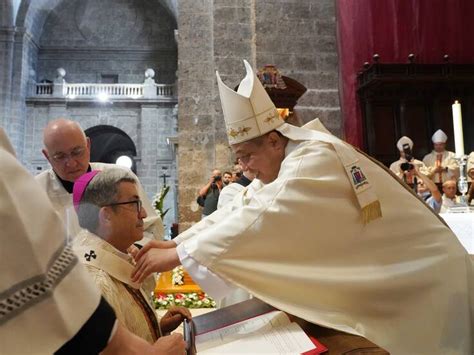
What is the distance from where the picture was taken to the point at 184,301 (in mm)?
3824

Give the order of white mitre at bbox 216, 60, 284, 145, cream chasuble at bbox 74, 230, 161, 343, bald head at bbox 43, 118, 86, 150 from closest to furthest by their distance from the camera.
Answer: cream chasuble at bbox 74, 230, 161, 343 → white mitre at bbox 216, 60, 284, 145 → bald head at bbox 43, 118, 86, 150

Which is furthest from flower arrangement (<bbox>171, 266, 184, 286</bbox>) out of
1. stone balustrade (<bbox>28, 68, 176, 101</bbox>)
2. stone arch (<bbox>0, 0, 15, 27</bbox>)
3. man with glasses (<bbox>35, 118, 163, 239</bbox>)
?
stone arch (<bbox>0, 0, 15, 27</bbox>)

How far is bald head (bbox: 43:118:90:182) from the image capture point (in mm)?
2346

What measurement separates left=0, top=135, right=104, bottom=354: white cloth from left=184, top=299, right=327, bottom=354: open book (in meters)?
0.69

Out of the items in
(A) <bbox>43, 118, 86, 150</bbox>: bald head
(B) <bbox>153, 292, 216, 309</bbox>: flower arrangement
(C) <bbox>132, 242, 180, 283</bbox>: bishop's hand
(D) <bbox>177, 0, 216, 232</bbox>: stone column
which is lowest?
(B) <bbox>153, 292, 216, 309</bbox>: flower arrangement

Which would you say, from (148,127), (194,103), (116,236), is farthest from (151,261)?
(148,127)

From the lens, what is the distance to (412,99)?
8102 millimetres

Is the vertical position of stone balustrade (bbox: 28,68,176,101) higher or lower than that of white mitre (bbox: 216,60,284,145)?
higher

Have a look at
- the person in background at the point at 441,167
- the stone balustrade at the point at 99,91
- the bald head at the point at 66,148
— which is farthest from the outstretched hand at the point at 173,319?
the stone balustrade at the point at 99,91

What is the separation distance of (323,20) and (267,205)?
6.79m

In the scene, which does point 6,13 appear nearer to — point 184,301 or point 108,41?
point 108,41

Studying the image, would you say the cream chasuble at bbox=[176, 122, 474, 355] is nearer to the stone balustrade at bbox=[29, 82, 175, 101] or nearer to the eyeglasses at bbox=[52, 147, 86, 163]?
the eyeglasses at bbox=[52, 147, 86, 163]

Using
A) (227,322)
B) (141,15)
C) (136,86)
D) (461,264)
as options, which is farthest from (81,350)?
(141,15)

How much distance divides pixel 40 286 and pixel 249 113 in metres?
1.53
